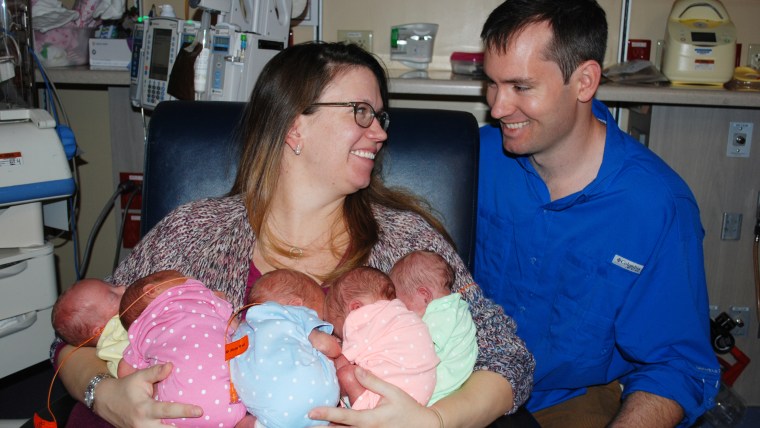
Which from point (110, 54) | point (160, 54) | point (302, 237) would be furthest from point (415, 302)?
point (110, 54)

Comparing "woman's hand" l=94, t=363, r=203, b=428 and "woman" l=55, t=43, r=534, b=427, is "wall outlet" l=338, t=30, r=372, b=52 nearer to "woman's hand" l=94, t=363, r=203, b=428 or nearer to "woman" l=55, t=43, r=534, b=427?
"woman" l=55, t=43, r=534, b=427

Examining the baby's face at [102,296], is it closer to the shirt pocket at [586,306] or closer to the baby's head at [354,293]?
the baby's head at [354,293]

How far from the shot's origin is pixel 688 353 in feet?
5.41

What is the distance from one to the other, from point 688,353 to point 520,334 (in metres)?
0.42

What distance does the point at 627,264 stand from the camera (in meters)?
1.69

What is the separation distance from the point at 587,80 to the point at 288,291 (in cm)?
93

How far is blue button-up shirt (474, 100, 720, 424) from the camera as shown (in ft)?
5.41

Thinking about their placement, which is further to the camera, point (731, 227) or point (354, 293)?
point (731, 227)

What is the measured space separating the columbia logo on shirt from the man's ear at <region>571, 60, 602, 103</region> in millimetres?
409

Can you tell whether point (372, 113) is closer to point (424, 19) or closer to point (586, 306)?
point (586, 306)

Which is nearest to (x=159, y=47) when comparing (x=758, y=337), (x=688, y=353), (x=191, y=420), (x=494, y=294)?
(x=494, y=294)

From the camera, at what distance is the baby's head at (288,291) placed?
141 centimetres

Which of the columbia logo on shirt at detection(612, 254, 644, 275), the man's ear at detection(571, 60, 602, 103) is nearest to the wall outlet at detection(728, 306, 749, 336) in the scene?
the columbia logo on shirt at detection(612, 254, 644, 275)

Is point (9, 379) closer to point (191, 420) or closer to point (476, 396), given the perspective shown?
point (191, 420)
